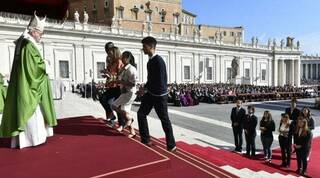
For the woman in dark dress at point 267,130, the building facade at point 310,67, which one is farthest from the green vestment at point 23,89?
the building facade at point 310,67

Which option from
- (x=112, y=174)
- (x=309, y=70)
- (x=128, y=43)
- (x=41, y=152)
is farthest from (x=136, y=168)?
(x=309, y=70)

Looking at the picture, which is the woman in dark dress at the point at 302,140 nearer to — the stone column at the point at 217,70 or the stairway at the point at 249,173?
the stairway at the point at 249,173

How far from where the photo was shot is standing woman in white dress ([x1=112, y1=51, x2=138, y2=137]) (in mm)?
8055

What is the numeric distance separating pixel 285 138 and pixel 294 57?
71960 millimetres

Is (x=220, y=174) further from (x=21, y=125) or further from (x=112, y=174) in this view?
(x=21, y=125)

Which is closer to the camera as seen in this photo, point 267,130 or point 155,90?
point 155,90

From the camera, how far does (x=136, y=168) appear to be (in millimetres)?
5312

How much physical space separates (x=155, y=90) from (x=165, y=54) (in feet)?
156

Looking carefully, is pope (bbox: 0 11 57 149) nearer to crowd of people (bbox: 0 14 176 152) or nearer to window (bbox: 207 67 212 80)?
crowd of people (bbox: 0 14 176 152)

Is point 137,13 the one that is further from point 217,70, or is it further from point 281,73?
point 281,73

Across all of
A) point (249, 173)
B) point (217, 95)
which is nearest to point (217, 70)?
point (217, 95)

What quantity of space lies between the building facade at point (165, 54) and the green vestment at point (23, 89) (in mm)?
24849

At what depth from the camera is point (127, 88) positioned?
8203 millimetres

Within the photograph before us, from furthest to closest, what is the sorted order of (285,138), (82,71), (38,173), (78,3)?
(78,3) → (82,71) → (285,138) → (38,173)
